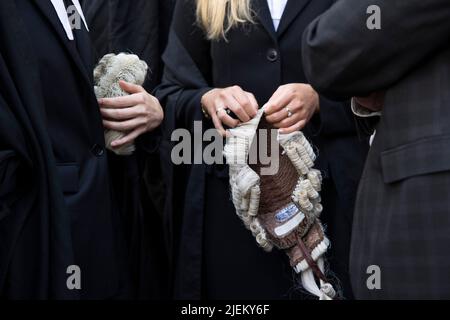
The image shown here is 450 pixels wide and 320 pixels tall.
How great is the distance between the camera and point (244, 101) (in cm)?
238

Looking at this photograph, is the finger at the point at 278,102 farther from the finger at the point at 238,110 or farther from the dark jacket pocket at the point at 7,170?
the dark jacket pocket at the point at 7,170

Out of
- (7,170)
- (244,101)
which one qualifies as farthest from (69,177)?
(244,101)

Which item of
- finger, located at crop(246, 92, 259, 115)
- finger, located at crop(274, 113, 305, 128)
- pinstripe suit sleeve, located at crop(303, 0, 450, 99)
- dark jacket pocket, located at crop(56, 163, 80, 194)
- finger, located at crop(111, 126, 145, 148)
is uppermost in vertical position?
pinstripe suit sleeve, located at crop(303, 0, 450, 99)

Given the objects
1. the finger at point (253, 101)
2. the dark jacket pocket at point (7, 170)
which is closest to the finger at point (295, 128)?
the finger at point (253, 101)

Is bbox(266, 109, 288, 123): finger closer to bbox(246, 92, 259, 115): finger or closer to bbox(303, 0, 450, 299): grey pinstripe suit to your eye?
bbox(246, 92, 259, 115): finger

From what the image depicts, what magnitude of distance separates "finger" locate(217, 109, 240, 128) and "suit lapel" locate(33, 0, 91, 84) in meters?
0.48

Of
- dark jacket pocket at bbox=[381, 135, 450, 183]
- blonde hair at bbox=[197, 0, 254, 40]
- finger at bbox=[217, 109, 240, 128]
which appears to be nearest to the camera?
dark jacket pocket at bbox=[381, 135, 450, 183]

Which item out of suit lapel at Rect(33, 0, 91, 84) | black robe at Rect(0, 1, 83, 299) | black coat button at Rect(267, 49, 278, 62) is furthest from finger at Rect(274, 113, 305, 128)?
black robe at Rect(0, 1, 83, 299)

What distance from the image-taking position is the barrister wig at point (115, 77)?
96.4 inches

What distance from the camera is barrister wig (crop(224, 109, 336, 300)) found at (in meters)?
2.28

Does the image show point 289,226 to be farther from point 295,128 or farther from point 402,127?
point 402,127

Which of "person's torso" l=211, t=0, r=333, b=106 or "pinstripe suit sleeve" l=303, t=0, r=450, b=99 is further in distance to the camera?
"person's torso" l=211, t=0, r=333, b=106

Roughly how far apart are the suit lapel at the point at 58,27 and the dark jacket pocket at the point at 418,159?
3.11ft
